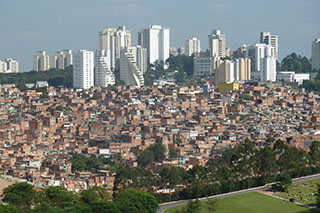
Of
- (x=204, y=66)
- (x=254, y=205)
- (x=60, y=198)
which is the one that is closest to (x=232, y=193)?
(x=254, y=205)

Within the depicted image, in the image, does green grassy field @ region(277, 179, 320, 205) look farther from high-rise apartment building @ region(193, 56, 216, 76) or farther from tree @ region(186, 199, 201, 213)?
high-rise apartment building @ region(193, 56, 216, 76)

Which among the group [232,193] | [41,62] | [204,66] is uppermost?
[41,62]

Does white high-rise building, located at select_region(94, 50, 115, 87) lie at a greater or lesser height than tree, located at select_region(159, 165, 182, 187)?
greater

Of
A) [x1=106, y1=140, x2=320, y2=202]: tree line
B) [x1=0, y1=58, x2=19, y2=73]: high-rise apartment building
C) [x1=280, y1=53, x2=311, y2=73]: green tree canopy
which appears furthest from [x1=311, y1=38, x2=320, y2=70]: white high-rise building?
[x1=106, y1=140, x2=320, y2=202]: tree line

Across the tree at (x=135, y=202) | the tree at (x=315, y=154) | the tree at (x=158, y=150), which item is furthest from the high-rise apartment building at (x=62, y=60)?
the tree at (x=135, y=202)

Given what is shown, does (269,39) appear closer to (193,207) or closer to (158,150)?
(158,150)

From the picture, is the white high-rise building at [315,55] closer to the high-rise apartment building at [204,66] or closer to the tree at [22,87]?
the high-rise apartment building at [204,66]

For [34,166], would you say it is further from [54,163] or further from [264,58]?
[264,58]
